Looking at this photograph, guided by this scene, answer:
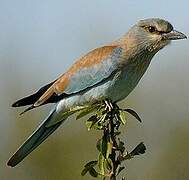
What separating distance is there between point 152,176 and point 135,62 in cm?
177

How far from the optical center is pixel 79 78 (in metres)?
4.95

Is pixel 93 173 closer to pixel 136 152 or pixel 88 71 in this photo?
pixel 136 152

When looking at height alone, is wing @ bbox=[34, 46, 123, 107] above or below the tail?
above

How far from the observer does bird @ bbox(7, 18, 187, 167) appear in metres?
4.64

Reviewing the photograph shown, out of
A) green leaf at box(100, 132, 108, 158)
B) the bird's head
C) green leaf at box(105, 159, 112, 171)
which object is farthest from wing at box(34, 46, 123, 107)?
green leaf at box(105, 159, 112, 171)

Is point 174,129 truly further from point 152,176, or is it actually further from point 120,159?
point 120,159

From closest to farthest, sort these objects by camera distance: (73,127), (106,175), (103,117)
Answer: (106,175) → (103,117) → (73,127)

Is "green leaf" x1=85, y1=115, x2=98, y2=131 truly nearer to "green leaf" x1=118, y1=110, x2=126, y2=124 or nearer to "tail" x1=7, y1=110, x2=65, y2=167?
"green leaf" x1=118, y1=110, x2=126, y2=124

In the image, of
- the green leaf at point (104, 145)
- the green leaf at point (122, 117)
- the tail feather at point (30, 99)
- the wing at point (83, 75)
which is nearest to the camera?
the green leaf at point (104, 145)

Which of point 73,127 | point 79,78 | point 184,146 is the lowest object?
point 184,146

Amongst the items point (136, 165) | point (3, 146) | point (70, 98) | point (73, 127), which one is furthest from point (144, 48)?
point (3, 146)

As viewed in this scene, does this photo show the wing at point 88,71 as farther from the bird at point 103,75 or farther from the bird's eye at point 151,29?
the bird's eye at point 151,29

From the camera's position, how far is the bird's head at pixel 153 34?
4.69 m

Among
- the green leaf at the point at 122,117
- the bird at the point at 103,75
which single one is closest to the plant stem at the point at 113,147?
the green leaf at the point at 122,117
